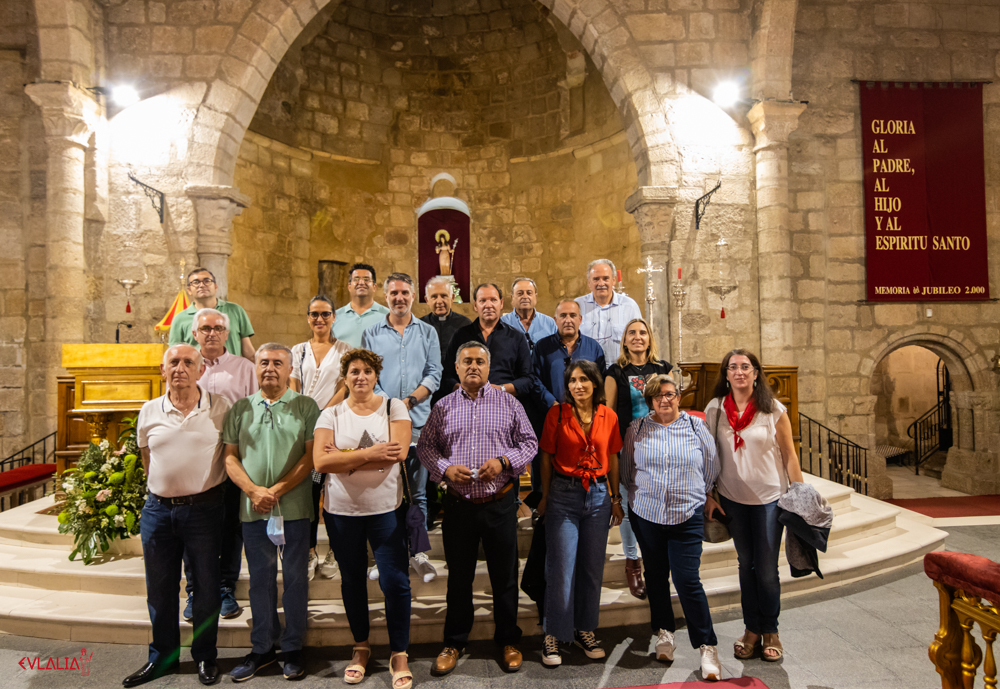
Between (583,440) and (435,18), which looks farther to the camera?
(435,18)

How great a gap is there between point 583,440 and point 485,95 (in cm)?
968

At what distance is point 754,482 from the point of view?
2945 millimetres

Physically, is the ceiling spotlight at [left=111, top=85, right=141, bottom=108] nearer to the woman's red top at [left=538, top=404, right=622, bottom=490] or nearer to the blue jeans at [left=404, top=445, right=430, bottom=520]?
the blue jeans at [left=404, top=445, right=430, bottom=520]

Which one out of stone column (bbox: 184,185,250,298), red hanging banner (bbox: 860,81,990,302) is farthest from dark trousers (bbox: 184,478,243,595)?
red hanging banner (bbox: 860,81,990,302)

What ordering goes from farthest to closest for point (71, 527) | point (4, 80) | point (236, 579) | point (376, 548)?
1. point (4, 80)
2. point (71, 527)
3. point (236, 579)
4. point (376, 548)

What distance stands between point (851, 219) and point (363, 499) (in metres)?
7.59

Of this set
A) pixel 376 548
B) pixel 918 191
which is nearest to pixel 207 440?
pixel 376 548

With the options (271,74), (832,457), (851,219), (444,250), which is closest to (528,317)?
(271,74)

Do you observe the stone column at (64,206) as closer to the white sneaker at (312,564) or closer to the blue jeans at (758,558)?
the white sneaker at (312,564)

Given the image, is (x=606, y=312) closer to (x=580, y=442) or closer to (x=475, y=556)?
(x=580, y=442)

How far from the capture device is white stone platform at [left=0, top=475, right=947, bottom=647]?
3301 millimetres

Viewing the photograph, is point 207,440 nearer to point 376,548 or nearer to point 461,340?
point 376,548

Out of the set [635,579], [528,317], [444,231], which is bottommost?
[635,579]

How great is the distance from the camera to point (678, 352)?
694 centimetres
